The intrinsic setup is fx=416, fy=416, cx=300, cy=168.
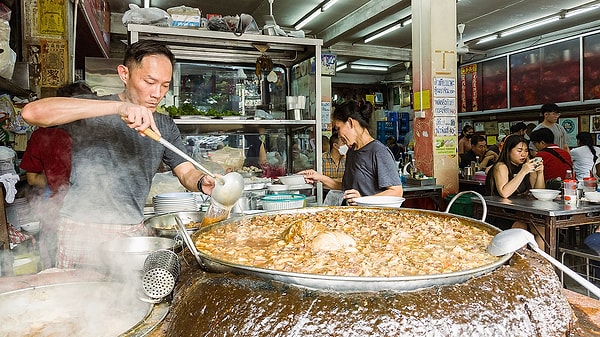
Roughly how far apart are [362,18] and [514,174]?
4.94 meters

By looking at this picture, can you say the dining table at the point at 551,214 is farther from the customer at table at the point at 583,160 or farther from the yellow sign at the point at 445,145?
the customer at table at the point at 583,160

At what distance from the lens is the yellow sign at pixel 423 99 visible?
637cm

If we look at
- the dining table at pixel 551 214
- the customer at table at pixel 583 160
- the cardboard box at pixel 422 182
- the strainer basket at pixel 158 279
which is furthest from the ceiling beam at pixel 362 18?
the strainer basket at pixel 158 279

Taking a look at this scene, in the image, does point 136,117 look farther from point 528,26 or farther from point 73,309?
point 528,26

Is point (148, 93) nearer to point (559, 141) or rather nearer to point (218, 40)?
point (218, 40)

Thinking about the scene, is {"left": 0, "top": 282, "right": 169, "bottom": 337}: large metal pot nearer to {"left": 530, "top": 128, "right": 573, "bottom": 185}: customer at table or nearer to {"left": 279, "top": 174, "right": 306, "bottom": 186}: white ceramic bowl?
{"left": 279, "top": 174, "right": 306, "bottom": 186}: white ceramic bowl

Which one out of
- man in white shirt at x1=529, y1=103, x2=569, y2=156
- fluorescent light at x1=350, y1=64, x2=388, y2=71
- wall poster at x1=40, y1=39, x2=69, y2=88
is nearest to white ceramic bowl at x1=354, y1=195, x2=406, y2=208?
wall poster at x1=40, y1=39, x2=69, y2=88

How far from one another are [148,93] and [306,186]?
228cm

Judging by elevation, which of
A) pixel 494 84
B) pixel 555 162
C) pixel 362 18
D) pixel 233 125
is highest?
pixel 362 18

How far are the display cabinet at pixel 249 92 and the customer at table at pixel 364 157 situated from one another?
3.82ft

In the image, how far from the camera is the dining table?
4.23 metres

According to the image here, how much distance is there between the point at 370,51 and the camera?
12109mm

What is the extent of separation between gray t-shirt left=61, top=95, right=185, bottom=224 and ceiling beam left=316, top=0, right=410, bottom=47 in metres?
6.44

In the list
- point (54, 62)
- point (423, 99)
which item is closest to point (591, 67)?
point (423, 99)
